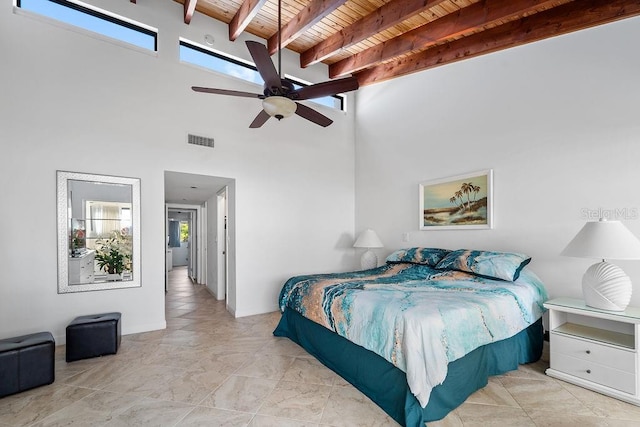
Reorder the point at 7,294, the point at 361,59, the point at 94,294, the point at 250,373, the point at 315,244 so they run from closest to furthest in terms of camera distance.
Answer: the point at 250,373, the point at 7,294, the point at 94,294, the point at 361,59, the point at 315,244

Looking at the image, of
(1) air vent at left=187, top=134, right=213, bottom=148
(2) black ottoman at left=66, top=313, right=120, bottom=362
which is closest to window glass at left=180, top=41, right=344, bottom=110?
(1) air vent at left=187, top=134, right=213, bottom=148

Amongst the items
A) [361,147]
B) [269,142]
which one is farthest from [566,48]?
[269,142]

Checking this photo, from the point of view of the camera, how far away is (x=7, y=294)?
289 centimetres

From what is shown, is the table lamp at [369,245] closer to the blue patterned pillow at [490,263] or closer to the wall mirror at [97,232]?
the blue patterned pillow at [490,263]

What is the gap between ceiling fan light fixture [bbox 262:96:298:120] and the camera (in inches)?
99.6

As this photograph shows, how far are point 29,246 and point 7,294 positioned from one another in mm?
490

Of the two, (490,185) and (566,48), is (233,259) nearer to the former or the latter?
(490,185)

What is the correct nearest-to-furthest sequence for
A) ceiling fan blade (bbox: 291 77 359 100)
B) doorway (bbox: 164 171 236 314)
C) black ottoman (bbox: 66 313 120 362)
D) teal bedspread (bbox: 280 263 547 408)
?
1. teal bedspread (bbox: 280 263 547 408)
2. ceiling fan blade (bbox: 291 77 359 100)
3. black ottoman (bbox: 66 313 120 362)
4. doorway (bbox: 164 171 236 314)

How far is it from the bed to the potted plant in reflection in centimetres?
196

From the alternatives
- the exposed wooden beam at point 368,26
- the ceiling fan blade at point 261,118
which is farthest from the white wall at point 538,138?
the ceiling fan blade at point 261,118

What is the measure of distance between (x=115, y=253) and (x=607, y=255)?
467 centimetres

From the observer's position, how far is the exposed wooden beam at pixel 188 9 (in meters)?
3.53

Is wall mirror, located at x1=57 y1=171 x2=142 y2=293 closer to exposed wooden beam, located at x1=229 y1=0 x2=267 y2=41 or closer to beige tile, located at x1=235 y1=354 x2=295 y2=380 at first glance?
beige tile, located at x1=235 y1=354 x2=295 y2=380

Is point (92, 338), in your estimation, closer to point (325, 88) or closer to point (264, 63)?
point (264, 63)
